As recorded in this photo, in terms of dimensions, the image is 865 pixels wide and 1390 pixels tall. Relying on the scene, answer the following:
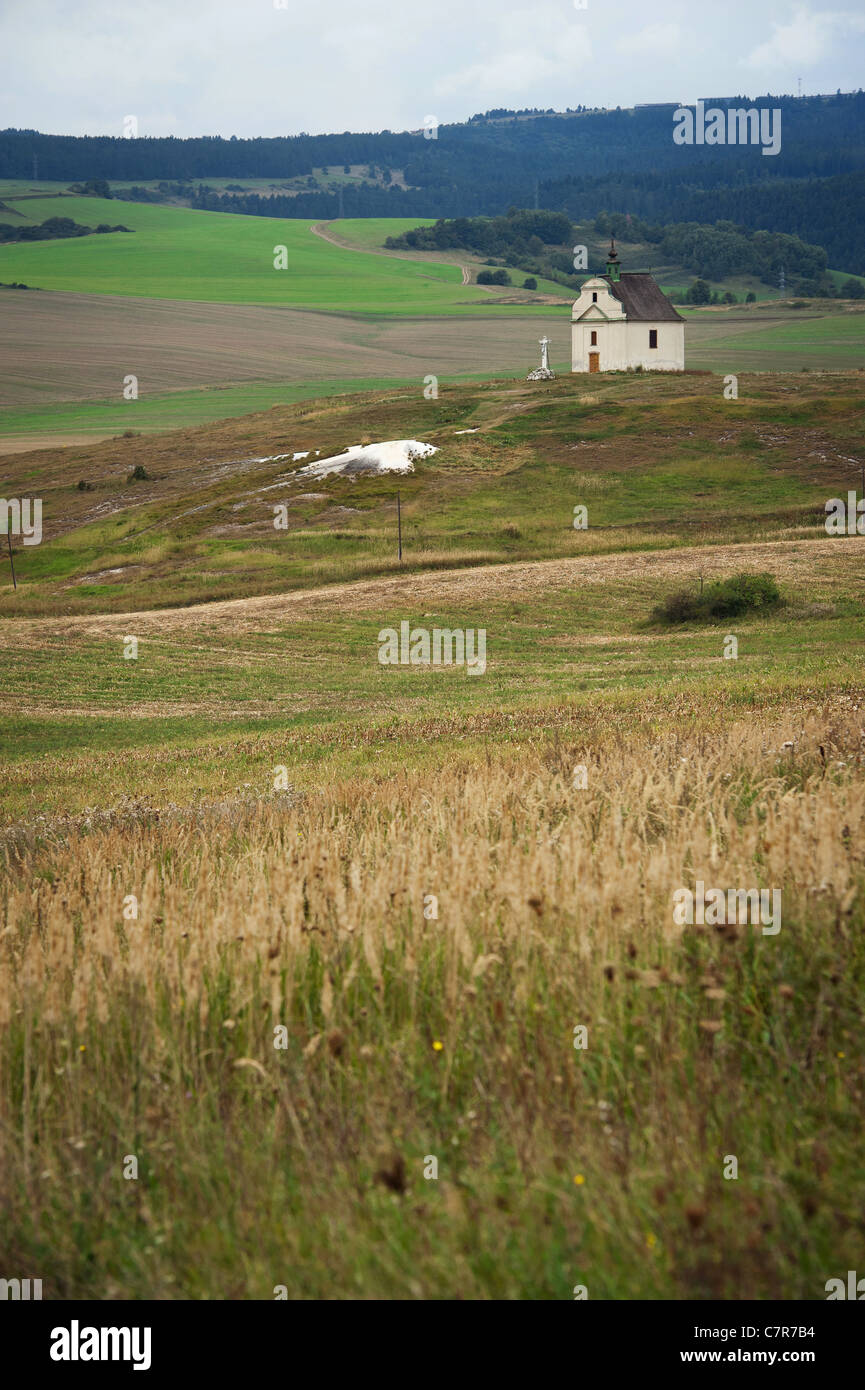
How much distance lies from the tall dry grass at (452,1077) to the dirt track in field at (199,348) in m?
159

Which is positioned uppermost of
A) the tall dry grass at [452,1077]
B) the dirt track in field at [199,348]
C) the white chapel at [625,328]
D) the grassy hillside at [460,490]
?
the dirt track in field at [199,348]

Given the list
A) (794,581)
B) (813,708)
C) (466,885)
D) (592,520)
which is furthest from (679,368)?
(466,885)

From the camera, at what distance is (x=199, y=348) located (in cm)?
18062

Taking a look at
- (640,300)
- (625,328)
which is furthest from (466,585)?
(640,300)

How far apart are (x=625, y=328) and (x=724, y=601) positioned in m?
70.9

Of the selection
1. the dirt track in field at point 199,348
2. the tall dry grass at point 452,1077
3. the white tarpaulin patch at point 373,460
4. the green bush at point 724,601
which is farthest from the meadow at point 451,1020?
the dirt track in field at point 199,348

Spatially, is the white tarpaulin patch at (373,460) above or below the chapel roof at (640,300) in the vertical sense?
below

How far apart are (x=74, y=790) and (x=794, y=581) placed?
2924 centimetres

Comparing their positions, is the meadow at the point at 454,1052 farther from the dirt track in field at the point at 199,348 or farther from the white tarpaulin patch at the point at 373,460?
the dirt track in field at the point at 199,348

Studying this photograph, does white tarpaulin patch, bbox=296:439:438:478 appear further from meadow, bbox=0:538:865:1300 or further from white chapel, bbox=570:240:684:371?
meadow, bbox=0:538:865:1300

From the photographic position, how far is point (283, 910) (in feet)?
21.4

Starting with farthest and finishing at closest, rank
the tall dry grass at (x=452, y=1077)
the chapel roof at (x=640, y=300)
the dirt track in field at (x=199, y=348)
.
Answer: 1. the dirt track in field at (x=199, y=348)
2. the chapel roof at (x=640, y=300)
3. the tall dry grass at (x=452, y=1077)

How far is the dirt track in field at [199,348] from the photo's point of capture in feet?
537
